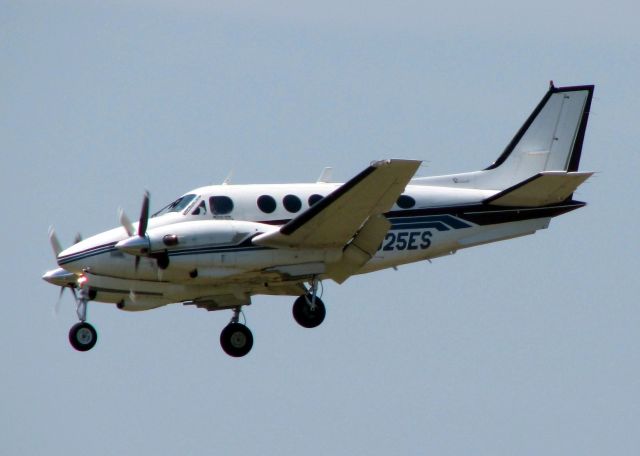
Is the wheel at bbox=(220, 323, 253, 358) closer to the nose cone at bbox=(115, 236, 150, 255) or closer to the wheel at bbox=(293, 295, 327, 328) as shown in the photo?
the wheel at bbox=(293, 295, 327, 328)

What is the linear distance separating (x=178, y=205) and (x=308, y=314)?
3.75 meters

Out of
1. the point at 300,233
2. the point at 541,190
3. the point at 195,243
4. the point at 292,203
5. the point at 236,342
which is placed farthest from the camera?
the point at 541,190

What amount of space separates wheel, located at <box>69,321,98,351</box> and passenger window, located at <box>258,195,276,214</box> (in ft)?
14.9

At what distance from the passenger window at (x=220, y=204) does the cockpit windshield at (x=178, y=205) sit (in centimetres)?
44

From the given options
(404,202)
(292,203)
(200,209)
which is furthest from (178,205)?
(404,202)

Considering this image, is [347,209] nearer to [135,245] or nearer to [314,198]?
[314,198]

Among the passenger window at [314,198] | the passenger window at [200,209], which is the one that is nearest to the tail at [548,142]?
the passenger window at [314,198]

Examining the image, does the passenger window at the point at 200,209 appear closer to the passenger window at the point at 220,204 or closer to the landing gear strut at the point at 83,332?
the passenger window at the point at 220,204

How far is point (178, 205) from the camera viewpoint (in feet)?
102

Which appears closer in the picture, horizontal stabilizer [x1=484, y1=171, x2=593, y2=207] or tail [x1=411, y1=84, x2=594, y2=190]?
horizontal stabilizer [x1=484, y1=171, x2=593, y2=207]

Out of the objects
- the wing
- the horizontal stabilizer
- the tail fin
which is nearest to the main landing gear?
the wing

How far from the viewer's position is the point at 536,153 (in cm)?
3475

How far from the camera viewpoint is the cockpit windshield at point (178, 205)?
31031 mm

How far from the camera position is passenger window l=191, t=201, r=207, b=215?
3082 cm
